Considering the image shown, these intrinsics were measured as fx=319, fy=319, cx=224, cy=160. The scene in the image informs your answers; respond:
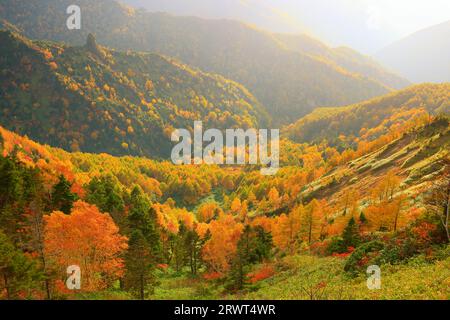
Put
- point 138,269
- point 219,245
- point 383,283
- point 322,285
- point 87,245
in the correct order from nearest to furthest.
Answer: point 383,283 → point 322,285 → point 138,269 → point 87,245 → point 219,245

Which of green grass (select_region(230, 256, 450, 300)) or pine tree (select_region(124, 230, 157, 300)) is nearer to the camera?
green grass (select_region(230, 256, 450, 300))

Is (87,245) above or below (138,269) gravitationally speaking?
above

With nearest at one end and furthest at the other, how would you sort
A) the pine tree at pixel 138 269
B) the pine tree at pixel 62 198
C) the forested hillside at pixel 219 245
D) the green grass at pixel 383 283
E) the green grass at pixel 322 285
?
the green grass at pixel 383 283
the green grass at pixel 322 285
the forested hillside at pixel 219 245
the pine tree at pixel 138 269
the pine tree at pixel 62 198

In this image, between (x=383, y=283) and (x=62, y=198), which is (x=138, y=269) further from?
(x=383, y=283)

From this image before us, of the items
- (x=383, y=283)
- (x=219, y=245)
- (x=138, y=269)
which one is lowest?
(x=219, y=245)

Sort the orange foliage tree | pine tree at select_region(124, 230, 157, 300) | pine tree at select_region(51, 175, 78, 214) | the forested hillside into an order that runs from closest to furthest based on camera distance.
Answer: the forested hillside
the orange foliage tree
pine tree at select_region(124, 230, 157, 300)
pine tree at select_region(51, 175, 78, 214)

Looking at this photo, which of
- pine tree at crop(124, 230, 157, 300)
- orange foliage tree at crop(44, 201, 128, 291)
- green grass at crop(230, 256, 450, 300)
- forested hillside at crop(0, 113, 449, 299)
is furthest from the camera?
pine tree at crop(124, 230, 157, 300)

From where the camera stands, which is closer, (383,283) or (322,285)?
(383,283)

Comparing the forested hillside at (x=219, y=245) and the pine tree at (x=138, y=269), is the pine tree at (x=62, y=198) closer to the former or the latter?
the forested hillside at (x=219, y=245)

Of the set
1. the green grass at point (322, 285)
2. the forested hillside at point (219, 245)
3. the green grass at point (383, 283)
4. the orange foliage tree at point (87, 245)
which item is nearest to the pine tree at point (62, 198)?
the forested hillside at point (219, 245)

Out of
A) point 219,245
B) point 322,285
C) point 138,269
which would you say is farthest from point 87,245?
point 219,245

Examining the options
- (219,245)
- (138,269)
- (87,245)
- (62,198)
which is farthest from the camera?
(219,245)

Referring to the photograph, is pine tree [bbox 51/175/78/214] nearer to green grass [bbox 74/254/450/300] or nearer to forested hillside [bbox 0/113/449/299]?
forested hillside [bbox 0/113/449/299]

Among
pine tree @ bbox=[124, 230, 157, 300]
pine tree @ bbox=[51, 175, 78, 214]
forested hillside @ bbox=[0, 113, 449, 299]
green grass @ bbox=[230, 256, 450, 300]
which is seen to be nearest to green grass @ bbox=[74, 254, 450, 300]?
green grass @ bbox=[230, 256, 450, 300]
